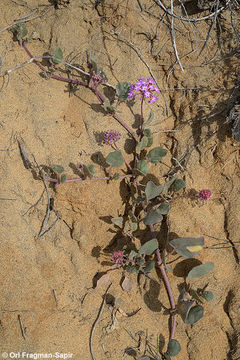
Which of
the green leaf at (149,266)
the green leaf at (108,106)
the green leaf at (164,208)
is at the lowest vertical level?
the green leaf at (149,266)

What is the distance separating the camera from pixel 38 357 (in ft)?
8.09

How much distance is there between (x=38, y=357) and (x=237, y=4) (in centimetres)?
338

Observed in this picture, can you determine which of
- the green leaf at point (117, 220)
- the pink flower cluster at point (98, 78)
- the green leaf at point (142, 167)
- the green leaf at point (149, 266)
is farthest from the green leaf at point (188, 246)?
the pink flower cluster at point (98, 78)

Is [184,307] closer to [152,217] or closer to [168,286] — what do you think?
[168,286]

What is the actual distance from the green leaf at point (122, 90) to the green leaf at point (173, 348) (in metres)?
2.05

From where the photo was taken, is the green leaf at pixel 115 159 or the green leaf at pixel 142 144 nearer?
the green leaf at pixel 115 159

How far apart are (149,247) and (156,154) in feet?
2.60

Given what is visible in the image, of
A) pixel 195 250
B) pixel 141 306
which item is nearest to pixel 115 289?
pixel 141 306

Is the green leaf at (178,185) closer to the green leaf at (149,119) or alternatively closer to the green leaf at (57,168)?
the green leaf at (149,119)

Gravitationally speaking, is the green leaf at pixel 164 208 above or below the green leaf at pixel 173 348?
above

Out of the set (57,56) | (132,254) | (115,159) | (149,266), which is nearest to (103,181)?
(115,159)

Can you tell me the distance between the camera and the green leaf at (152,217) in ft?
8.30

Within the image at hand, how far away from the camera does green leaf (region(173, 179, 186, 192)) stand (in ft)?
8.56

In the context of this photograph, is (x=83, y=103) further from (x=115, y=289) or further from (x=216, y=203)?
(x=115, y=289)
